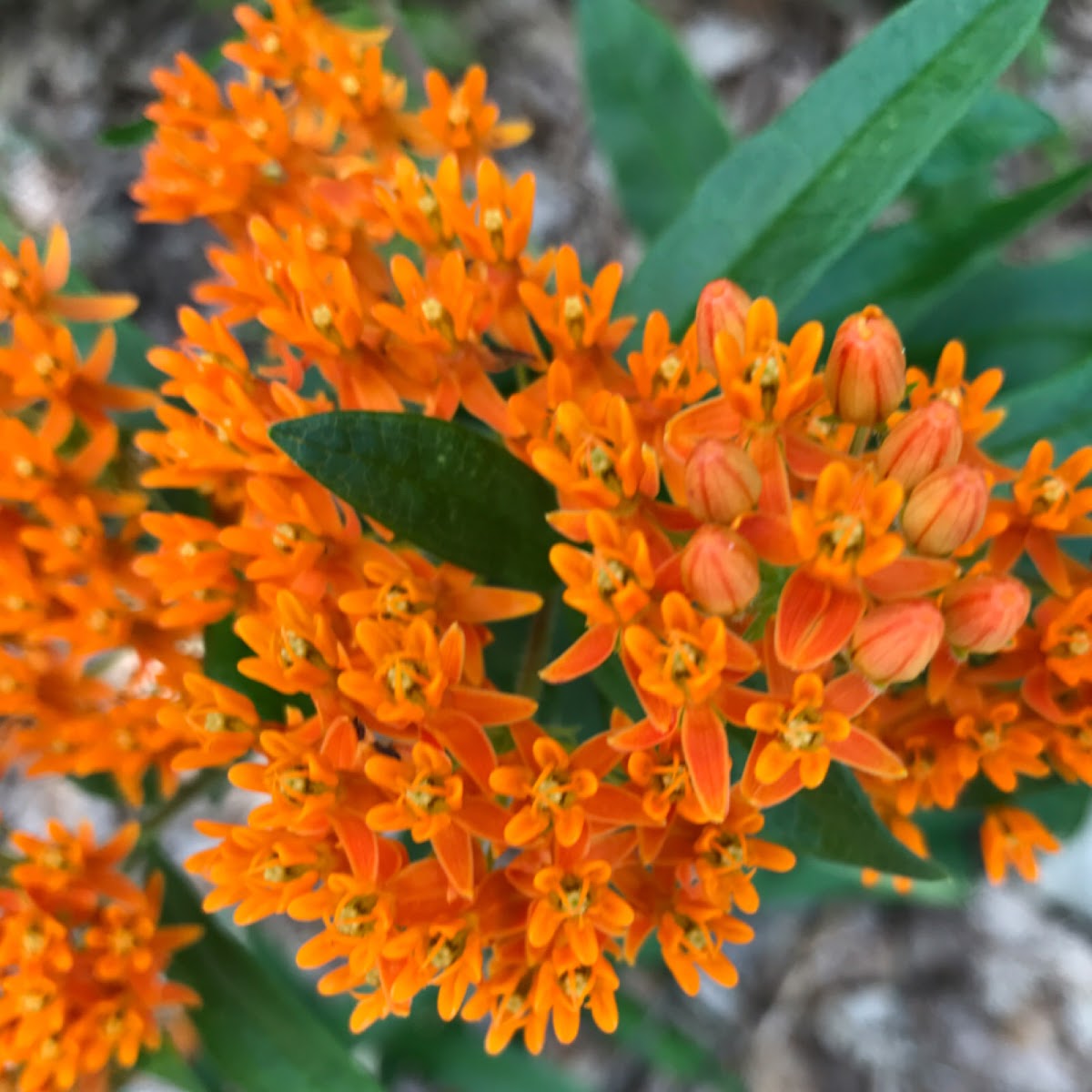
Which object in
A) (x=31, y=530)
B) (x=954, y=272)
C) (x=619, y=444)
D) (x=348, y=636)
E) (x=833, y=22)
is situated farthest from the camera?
(x=833, y=22)

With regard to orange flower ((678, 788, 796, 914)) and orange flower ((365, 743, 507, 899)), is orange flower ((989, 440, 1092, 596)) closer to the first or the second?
orange flower ((678, 788, 796, 914))

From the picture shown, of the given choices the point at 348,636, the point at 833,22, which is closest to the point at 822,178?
the point at 348,636

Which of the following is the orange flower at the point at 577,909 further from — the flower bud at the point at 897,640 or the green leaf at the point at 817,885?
the green leaf at the point at 817,885

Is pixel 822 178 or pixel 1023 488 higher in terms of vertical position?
pixel 822 178

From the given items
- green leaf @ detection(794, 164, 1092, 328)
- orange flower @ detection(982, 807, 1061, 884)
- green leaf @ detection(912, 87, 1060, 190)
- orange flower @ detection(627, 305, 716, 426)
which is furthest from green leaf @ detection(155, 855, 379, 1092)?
green leaf @ detection(912, 87, 1060, 190)

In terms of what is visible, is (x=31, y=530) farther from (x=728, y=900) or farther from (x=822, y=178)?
(x=822, y=178)

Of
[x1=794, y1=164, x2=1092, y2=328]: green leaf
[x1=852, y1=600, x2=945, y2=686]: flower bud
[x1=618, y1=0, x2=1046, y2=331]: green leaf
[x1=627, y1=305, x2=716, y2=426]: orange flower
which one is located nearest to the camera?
[x1=852, y1=600, x2=945, y2=686]: flower bud
